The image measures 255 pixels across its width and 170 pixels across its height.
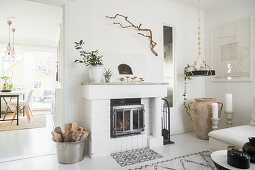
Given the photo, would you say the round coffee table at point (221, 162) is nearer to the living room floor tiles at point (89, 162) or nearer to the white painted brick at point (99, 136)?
the living room floor tiles at point (89, 162)

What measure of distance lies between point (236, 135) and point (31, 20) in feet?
15.8

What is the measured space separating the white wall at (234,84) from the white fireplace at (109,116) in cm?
146

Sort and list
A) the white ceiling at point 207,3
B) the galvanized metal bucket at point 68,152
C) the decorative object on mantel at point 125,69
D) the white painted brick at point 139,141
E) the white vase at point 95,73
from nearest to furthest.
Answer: the galvanized metal bucket at point 68,152 < the white vase at point 95,73 < the white painted brick at point 139,141 < the decorative object on mantel at point 125,69 < the white ceiling at point 207,3

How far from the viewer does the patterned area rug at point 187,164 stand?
2.07 meters

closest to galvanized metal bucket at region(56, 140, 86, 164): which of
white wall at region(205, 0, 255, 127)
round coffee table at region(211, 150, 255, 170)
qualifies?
round coffee table at region(211, 150, 255, 170)

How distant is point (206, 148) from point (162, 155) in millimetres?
795

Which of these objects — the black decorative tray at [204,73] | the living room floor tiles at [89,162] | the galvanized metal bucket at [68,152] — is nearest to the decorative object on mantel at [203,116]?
the living room floor tiles at [89,162]

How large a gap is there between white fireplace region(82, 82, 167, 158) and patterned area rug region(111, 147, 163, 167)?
0.09 m

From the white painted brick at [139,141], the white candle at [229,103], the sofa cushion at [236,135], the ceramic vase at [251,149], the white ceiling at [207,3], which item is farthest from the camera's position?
the white ceiling at [207,3]

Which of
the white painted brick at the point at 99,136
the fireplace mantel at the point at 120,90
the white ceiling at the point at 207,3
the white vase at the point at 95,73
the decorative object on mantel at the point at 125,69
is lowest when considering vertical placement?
the white painted brick at the point at 99,136

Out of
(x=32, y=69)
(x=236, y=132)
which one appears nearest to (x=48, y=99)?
(x=32, y=69)

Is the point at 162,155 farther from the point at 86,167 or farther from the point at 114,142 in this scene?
the point at 86,167

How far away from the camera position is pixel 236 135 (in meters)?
2.18

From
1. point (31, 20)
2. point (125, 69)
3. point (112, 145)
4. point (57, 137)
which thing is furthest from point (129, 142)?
point (31, 20)
